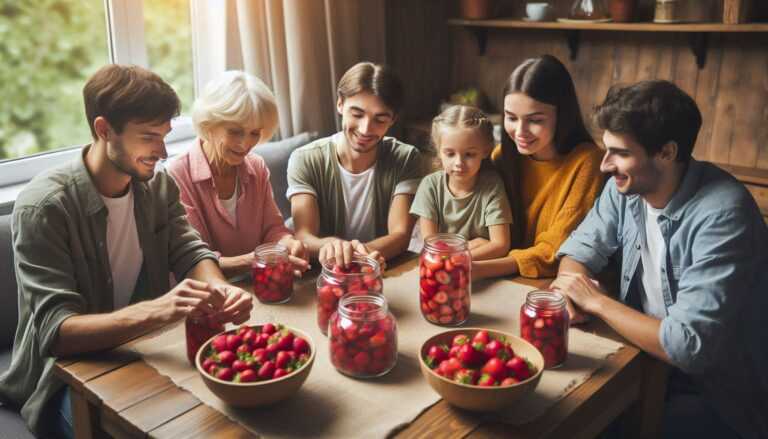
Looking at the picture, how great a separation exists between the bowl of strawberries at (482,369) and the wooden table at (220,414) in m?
0.05

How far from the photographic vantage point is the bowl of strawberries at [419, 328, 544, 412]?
1.16m

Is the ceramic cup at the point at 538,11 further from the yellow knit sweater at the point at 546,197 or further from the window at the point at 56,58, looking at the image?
the window at the point at 56,58

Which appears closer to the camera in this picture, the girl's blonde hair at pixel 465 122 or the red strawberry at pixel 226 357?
the red strawberry at pixel 226 357

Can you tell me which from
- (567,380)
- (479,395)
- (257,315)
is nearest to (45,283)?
(257,315)

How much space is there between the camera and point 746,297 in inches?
57.4

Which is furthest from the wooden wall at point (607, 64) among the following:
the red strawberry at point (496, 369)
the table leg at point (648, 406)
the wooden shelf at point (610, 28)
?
the red strawberry at point (496, 369)

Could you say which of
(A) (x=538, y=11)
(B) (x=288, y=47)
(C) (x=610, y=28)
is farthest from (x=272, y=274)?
(A) (x=538, y=11)

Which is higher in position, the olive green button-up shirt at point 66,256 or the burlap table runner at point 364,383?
the olive green button-up shirt at point 66,256

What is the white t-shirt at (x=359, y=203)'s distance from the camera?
2.16 m

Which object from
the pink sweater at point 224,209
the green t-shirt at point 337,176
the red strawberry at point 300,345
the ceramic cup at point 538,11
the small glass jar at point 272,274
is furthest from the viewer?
the ceramic cup at point 538,11

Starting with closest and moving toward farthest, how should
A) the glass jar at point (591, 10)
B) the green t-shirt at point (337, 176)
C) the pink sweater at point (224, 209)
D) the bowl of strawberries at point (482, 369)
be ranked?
the bowl of strawberries at point (482, 369), the pink sweater at point (224, 209), the green t-shirt at point (337, 176), the glass jar at point (591, 10)

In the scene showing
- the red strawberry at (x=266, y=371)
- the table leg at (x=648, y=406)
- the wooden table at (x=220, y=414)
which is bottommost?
the table leg at (x=648, y=406)

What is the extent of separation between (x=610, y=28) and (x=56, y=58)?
222cm

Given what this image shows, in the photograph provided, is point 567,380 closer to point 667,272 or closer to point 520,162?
point 667,272
